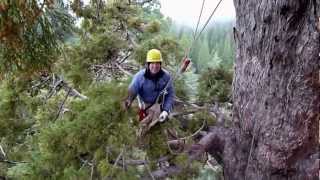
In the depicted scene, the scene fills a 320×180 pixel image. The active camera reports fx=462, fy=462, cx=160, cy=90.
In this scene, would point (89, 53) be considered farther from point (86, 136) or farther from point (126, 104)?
point (86, 136)

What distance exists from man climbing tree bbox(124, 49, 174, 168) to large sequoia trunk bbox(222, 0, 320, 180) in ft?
1.75

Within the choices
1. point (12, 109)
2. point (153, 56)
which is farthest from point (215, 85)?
point (12, 109)

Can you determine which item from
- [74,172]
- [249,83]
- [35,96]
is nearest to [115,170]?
[74,172]

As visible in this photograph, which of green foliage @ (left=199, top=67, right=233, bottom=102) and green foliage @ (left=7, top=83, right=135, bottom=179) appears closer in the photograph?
green foliage @ (left=7, top=83, right=135, bottom=179)

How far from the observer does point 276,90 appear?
2.95 meters

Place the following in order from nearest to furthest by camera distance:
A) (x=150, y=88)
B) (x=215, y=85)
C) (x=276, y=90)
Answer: (x=276, y=90), (x=150, y=88), (x=215, y=85)

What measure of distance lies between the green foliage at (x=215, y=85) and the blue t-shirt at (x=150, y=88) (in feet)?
3.50

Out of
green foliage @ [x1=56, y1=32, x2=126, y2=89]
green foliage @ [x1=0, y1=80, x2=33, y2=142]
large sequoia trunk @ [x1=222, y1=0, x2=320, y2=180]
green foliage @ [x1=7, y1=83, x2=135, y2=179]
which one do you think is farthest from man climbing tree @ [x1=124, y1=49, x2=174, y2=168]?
green foliage @ [x1=0, y1=80, x2=33, y2=142]

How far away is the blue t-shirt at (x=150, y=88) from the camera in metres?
3.48

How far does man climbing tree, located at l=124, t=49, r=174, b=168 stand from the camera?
3.32m

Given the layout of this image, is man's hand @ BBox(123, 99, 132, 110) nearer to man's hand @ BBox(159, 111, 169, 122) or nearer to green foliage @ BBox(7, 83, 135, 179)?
green foliage @ BBox(7, 83, 135, 179)

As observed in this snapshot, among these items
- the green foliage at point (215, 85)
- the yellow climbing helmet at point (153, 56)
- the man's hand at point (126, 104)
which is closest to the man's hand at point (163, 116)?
the man's hand at point (126, 104)

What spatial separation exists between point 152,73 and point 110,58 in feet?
6.24

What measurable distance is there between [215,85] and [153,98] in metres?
1.20
